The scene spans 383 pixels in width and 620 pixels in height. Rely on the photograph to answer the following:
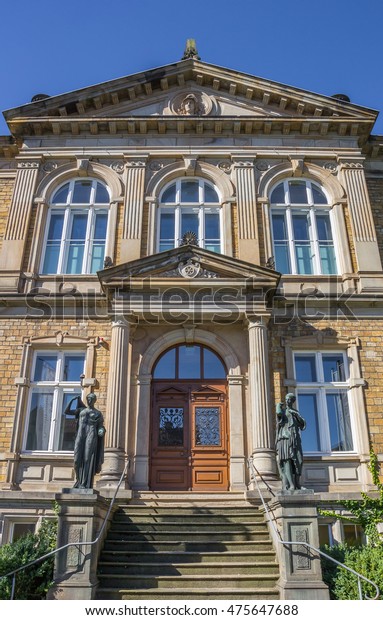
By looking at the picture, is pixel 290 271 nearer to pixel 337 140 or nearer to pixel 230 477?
pixel 337 140

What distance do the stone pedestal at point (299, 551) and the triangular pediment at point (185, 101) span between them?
10.7 m

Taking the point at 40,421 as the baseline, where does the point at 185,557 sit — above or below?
below

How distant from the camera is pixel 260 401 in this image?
1252 centimetres

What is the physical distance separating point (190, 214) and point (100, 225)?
2.45 m

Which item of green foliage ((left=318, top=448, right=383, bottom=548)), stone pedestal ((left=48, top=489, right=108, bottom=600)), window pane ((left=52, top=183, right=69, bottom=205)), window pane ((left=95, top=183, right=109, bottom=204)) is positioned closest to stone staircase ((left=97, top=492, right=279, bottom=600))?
stone pedestal ((left=48, top=489, right=108, bottom=600))

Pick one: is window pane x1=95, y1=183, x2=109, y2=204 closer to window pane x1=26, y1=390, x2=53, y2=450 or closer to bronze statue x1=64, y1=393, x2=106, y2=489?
window pane x1=26, y1=390, x2=53, y2=450

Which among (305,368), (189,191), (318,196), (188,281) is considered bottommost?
(305,368)

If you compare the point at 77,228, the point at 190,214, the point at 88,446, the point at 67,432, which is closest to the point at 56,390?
the point at 67,432

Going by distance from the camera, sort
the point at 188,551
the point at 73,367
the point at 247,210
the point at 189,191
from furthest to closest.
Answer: the point at 189,191 < the point at 247,210 < the point at 73,367 < the point at 188,551

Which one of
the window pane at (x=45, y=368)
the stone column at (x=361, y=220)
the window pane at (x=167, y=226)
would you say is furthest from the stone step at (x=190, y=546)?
the window pane at (x=167, y=226)

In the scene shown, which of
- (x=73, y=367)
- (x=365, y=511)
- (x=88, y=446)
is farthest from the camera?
(x=73, y=367)

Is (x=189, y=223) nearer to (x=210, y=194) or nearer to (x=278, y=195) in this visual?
(x=210, y=194)

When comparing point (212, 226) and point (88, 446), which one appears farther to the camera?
point (212, 226)
